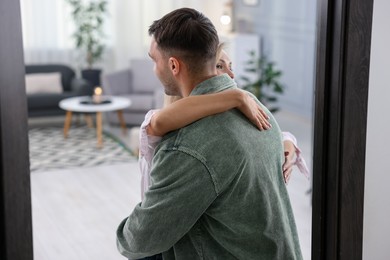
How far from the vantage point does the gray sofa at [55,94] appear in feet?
21.5

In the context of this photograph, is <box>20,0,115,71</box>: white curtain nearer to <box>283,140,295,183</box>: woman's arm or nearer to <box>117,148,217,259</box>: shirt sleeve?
<box>283,140,295,183</box>: woman's arm

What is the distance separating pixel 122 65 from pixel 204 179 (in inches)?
248

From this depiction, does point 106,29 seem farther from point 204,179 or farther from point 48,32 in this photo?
point 204,179

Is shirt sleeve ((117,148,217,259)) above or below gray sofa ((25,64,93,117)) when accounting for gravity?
above

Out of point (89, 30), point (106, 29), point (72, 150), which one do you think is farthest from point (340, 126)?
point (106, 29)

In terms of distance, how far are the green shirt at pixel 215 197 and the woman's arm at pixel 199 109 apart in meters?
0.02

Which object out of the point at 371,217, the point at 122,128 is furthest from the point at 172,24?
the point at 122,128

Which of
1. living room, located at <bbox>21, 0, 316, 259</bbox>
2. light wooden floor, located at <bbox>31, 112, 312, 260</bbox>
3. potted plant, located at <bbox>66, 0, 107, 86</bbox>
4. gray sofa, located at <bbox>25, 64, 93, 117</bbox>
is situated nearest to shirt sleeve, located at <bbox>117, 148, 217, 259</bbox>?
light wooden floor, located at <bbox>31, 112, 312, 260</bbox>

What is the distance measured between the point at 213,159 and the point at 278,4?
18.4 feet

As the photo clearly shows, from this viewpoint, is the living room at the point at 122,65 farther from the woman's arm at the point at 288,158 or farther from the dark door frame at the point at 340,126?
the woman's arm at the point at 288,158

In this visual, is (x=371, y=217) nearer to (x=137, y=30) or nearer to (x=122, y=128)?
(x=122, y=128)

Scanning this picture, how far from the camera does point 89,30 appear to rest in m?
7.14

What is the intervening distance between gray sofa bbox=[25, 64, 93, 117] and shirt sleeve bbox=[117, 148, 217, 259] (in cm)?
510

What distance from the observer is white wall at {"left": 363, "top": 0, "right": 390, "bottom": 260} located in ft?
7.19
